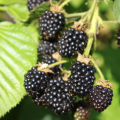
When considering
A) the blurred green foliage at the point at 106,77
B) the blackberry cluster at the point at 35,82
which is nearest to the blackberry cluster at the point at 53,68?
the blackberry cluster at the point at 35,82

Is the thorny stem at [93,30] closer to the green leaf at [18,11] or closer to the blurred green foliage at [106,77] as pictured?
the green leaf at [18,11]

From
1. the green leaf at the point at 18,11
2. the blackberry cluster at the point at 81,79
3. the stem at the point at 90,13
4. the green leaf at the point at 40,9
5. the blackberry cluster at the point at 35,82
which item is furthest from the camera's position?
the green leaf at the point at 18,11

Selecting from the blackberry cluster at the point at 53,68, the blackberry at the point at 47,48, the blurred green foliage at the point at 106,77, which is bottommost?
the blurred green foliage at the point at 106,77

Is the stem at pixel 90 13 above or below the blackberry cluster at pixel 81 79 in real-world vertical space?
above

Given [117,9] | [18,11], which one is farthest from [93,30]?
[18,11]

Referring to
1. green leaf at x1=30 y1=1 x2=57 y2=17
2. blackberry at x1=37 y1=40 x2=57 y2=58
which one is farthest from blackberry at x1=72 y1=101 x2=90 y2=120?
green leaf at x1=30 y1=1 x2=57 y2=17

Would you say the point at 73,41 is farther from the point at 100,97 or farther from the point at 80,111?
the point at 80,111
